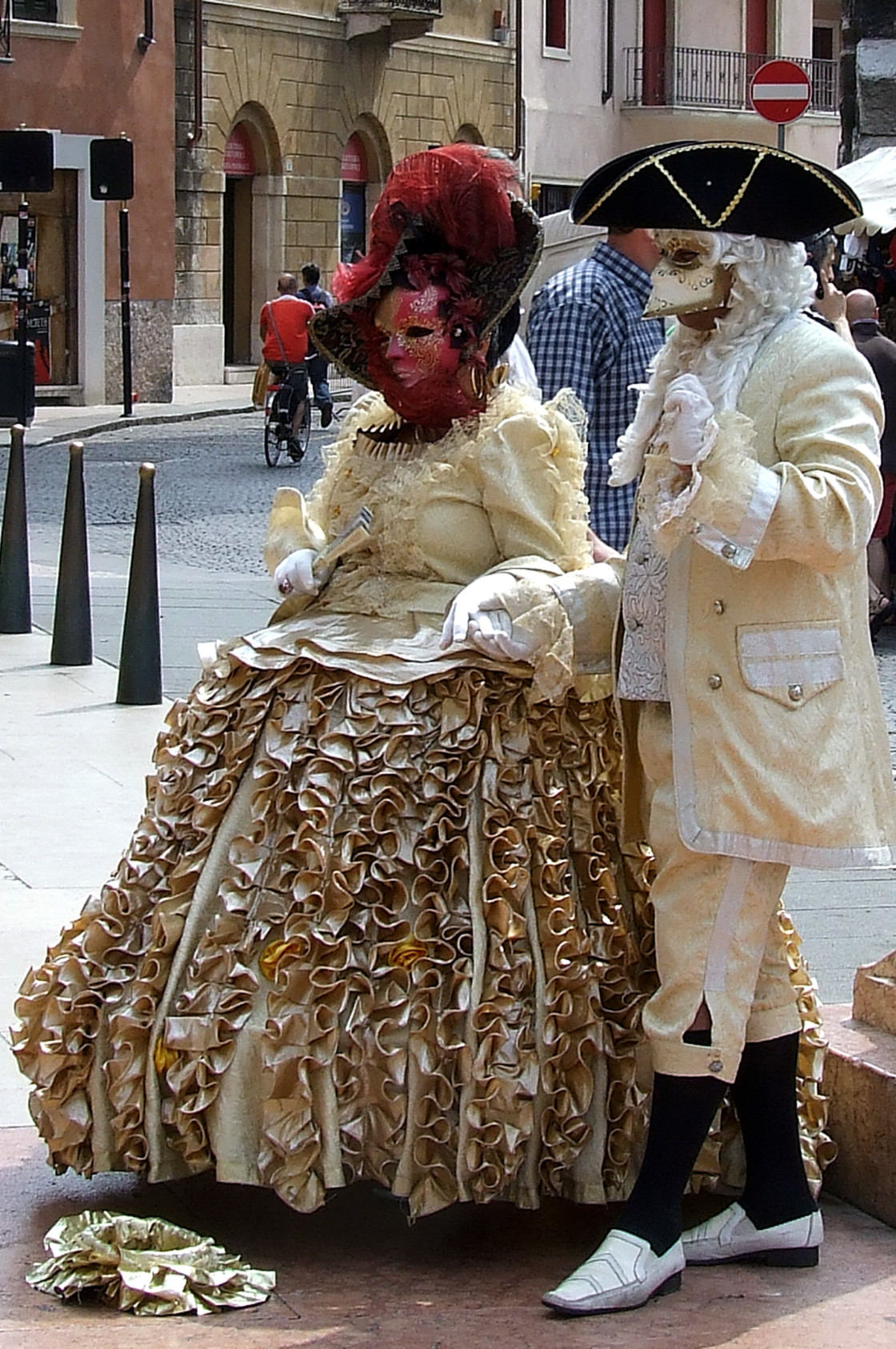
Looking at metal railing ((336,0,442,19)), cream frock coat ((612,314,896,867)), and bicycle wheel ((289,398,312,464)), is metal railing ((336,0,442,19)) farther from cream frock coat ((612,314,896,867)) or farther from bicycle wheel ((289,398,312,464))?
cream frock coat ((612,314,896,867))

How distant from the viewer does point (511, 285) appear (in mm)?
4133

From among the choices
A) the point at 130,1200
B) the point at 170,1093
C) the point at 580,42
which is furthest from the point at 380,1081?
the point at 580,42

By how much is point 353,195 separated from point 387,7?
2722 millimetres

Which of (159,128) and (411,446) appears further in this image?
(159,128)

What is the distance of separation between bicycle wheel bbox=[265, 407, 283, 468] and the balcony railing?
929 inches

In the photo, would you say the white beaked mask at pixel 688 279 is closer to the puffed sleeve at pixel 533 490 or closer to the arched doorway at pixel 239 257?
the puffed sleeve at pixel 533 490

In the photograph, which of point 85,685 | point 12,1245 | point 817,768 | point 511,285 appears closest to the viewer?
point 817,768

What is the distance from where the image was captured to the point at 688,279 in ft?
11.8

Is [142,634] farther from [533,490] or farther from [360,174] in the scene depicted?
[360,174]

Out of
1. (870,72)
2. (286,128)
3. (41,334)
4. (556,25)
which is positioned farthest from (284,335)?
(556,25)

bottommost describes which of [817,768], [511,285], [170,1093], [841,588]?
[170,1093]

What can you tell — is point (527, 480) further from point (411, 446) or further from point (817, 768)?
point (817, 768)

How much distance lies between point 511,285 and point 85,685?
5.23m

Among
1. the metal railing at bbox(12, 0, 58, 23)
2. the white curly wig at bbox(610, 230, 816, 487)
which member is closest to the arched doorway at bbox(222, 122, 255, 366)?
the metal railing at bbox(12, 0, 58, 23)
